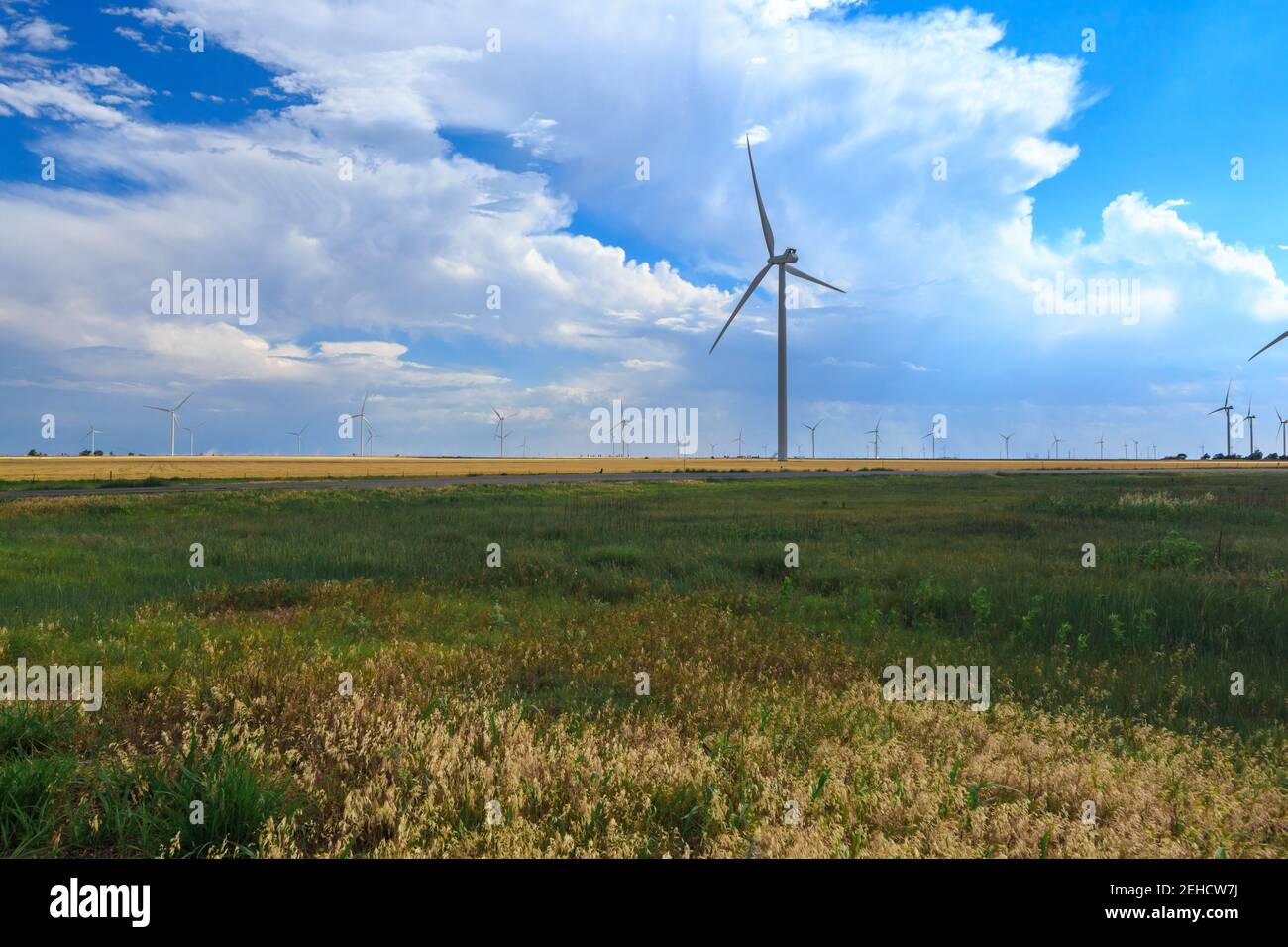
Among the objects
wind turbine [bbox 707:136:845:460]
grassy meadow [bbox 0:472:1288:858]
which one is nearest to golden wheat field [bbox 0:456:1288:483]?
wind turbine [bbox 707:136:845:460]

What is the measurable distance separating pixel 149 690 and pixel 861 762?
679 cm

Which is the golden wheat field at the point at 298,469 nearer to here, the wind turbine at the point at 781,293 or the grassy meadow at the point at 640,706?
the wind turbine at the point at 781,293

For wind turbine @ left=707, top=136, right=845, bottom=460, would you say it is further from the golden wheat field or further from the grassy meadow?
the grassy meadow

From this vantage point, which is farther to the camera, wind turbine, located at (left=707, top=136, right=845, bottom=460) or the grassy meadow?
wind turbine, located at (left=707, top=136, right=845, bottom=460)

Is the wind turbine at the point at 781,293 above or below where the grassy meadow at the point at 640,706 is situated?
above

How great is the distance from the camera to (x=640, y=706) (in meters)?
7.06

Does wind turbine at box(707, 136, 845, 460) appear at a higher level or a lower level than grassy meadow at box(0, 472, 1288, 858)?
higher

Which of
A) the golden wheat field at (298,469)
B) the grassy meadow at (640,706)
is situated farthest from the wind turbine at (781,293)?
the grassy meadow at (640,706)

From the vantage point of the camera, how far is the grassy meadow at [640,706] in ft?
14.5

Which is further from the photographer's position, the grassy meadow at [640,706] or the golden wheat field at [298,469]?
the golden wheat field at [298,469]

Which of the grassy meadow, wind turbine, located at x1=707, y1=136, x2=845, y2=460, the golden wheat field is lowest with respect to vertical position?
the grassy meadow

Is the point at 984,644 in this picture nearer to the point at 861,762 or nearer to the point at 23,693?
the point at 861,762

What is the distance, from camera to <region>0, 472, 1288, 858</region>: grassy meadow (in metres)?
4.43
